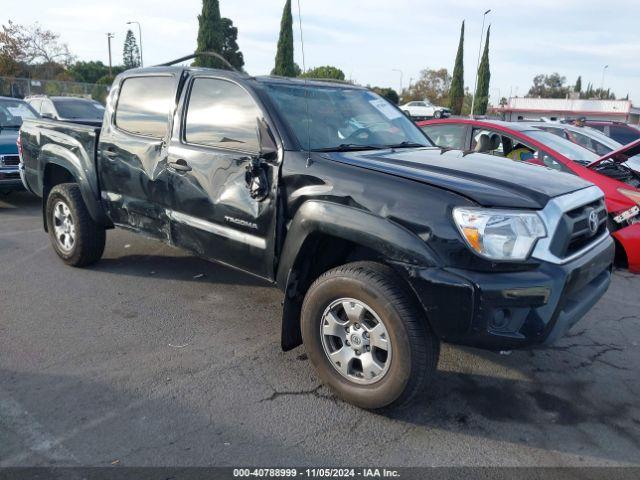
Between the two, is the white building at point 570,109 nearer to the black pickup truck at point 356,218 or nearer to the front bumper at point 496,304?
the black pickup truck at point 356,218

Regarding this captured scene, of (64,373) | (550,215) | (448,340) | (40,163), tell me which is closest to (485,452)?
(448,340)

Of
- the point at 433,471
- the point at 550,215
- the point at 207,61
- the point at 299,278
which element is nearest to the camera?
the point at 433,471

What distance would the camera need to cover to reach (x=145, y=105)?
460 cm

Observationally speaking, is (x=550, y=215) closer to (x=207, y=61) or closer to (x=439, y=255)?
(x=439, y=255)

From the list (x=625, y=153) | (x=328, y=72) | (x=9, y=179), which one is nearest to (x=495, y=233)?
(x=625, y=153)

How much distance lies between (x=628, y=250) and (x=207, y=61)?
20270 millimetres

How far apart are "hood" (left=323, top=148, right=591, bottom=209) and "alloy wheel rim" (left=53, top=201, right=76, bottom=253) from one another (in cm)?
319

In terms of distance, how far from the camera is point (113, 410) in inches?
122

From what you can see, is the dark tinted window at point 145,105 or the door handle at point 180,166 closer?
the door handle at point 180,166

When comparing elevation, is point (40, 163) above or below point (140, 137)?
below

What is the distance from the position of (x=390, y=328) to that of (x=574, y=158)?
4.99 m

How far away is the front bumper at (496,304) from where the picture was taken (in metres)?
2.67

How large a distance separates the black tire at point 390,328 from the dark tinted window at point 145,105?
2.09 metres

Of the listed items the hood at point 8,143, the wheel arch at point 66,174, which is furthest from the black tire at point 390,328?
the hood at point 8,143
